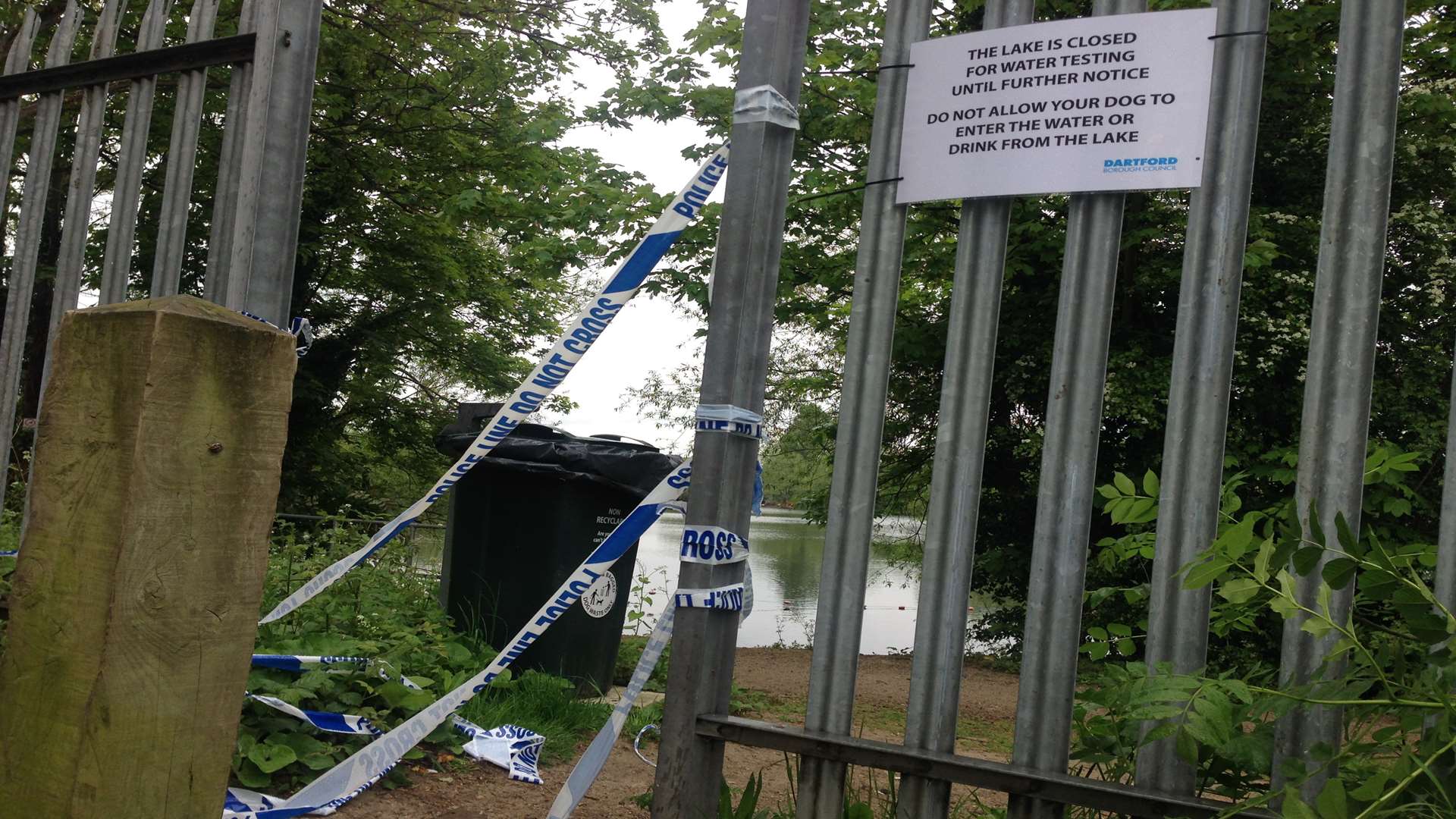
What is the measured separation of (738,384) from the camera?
9.43 feet

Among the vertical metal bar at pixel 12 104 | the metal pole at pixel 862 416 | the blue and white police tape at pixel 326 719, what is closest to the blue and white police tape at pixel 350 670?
the blue and white police tape at pixel 326 719

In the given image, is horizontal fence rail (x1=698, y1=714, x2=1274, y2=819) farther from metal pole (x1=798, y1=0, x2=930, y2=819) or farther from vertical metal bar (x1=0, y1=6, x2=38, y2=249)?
vertical metal bar (x1=0, y1=6, x2=38, y2=249)

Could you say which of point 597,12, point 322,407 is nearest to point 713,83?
point 597,12

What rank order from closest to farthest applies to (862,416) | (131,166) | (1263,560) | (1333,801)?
(1333,801) → (1263,560) → (862,416) → (131,166)

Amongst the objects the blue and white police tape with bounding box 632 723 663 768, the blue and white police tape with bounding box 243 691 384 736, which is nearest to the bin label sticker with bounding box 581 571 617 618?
the blue and white police tape with bounding box 632 723 663 768

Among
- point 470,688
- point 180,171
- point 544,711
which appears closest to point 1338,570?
point 470,688

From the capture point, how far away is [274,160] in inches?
123

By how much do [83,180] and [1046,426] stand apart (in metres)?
3.15

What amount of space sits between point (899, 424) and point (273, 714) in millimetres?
10477

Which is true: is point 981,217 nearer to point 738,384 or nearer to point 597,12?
point 738,384

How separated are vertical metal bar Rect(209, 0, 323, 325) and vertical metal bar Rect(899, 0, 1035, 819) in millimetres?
1830

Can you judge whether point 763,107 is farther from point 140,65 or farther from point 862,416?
point 140,65

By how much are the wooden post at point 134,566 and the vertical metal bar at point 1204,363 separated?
1.81 m

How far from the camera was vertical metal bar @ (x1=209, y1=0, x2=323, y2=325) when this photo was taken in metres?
3.13
